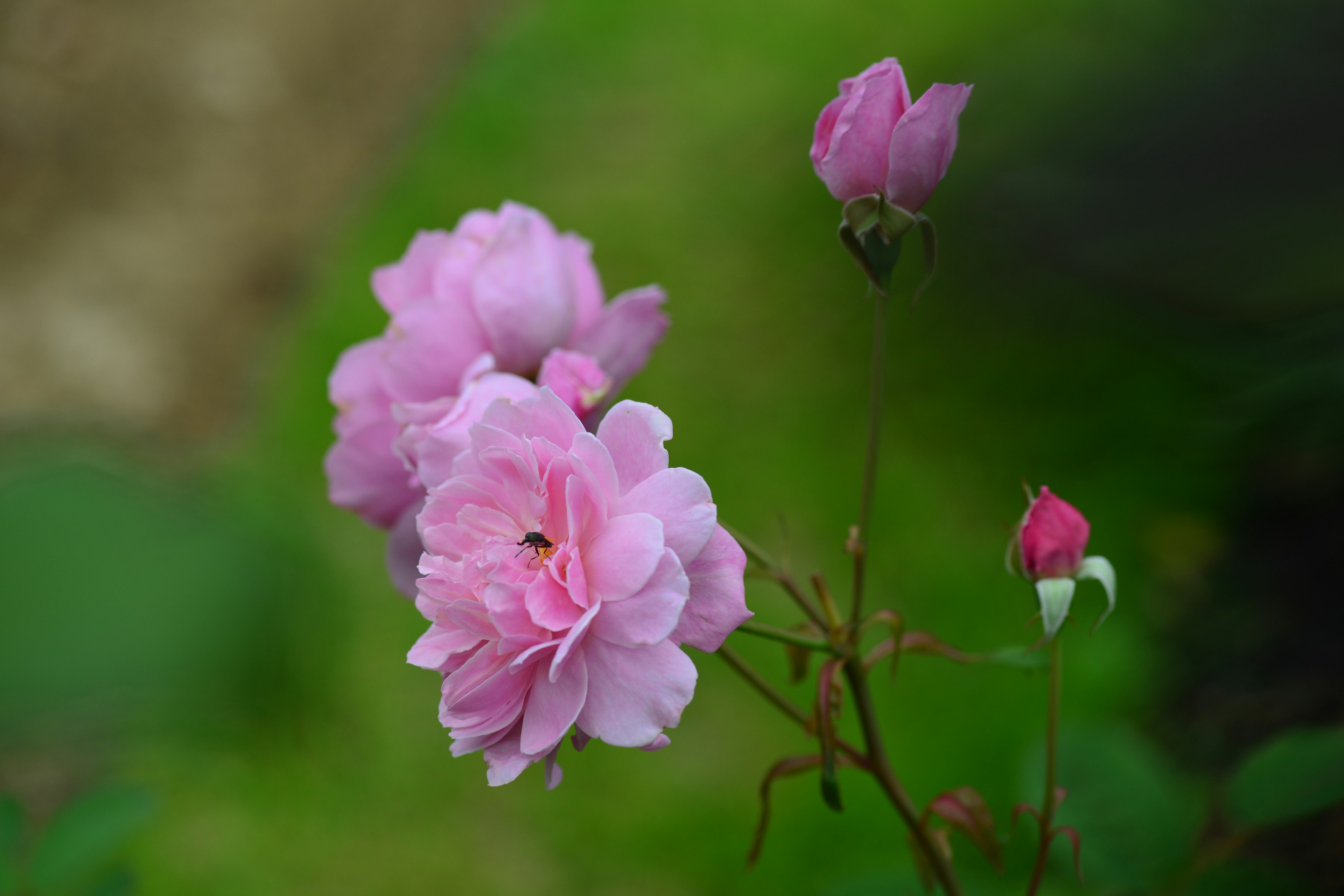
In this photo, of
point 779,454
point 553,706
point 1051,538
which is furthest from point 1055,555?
point 779,454

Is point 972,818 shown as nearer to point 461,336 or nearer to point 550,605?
point 550,605

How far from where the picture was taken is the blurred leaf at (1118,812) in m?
0.68

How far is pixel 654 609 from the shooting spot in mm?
380

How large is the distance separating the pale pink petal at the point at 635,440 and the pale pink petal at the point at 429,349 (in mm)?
141

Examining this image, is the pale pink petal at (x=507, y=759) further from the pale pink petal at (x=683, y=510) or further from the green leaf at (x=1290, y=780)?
the green leaf at (x=1290, y=780)

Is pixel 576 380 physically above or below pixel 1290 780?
above

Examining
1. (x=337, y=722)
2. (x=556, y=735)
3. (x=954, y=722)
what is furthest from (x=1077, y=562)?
A: (x=337, y=722)

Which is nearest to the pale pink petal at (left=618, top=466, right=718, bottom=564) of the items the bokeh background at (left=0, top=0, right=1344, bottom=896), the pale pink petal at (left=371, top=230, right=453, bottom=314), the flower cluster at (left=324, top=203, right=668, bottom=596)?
the flower cluster at (left=324, top=203, right=668, bottom=596)

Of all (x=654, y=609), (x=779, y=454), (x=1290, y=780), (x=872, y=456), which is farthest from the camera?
(x=779, y=454)

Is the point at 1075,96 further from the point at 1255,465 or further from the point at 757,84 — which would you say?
the point at 757,84

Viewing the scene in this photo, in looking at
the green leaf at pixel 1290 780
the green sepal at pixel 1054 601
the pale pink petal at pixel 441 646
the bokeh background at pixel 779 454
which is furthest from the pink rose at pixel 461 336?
the green leaf at pixel 1290 780

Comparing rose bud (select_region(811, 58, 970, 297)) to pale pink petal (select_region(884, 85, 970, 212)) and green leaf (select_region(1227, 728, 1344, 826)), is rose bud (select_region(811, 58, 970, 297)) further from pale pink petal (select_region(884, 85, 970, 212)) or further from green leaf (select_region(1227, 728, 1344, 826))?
green leaf (select_region(1227, 728, 1344, 826))

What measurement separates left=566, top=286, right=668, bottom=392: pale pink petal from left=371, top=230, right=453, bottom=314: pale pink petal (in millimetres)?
90

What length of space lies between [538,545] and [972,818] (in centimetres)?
24
